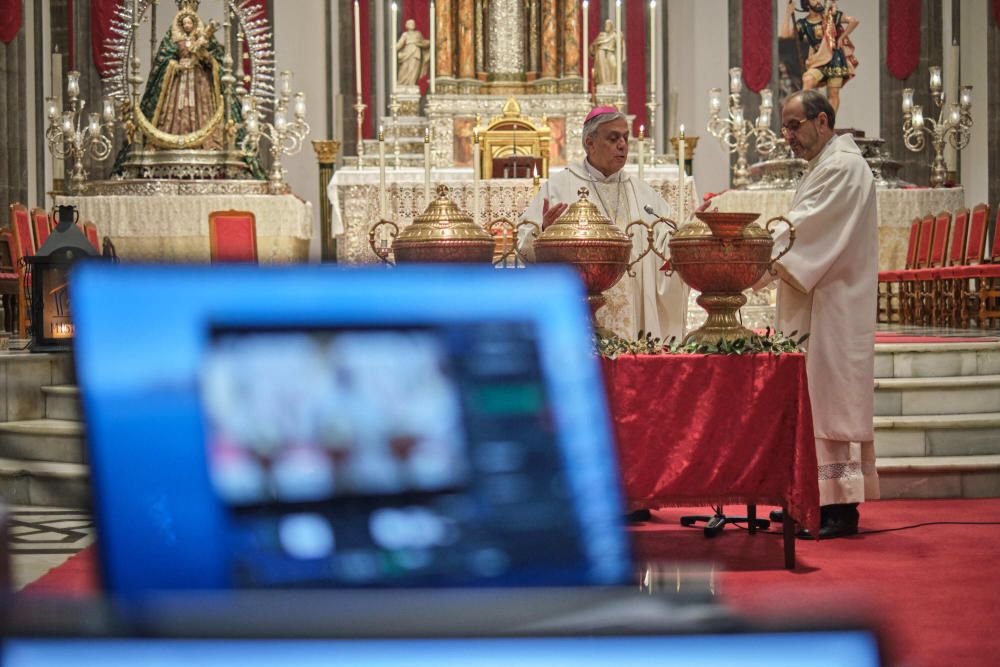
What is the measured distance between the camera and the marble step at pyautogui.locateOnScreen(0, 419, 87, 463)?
5.19 meters

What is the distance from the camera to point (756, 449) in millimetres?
3625

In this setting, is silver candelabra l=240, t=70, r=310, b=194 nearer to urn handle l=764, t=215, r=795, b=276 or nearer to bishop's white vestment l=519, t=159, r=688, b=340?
bishop's white vestment l=519, t=159, r=688, b=340

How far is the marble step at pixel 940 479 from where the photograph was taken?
5.18 metres

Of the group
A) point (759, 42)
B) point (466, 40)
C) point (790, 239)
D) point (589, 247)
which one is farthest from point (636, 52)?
point (589, 247)

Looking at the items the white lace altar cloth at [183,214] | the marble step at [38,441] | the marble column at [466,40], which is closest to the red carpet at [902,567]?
the marble step at [38,441]

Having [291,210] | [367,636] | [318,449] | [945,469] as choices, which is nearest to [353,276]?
[318,449]

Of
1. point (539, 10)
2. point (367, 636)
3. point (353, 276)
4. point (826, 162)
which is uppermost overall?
point (539, 10)

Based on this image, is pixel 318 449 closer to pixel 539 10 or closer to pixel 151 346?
pixel 151 346

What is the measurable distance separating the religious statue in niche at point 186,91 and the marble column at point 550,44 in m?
3.27

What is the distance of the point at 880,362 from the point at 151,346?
18.8 ft

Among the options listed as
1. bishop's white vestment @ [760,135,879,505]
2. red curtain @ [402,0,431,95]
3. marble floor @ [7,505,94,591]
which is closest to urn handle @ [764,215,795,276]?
bishop's white vestment @ [760,135,879,505]

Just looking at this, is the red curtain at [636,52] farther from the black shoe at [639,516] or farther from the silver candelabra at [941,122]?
the black shoe at [639,516]

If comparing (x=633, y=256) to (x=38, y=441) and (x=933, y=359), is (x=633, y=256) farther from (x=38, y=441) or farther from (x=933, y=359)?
(x=38, y=441)

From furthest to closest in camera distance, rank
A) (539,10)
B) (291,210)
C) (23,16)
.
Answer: (23,16) < (539,10) < (291,210)
